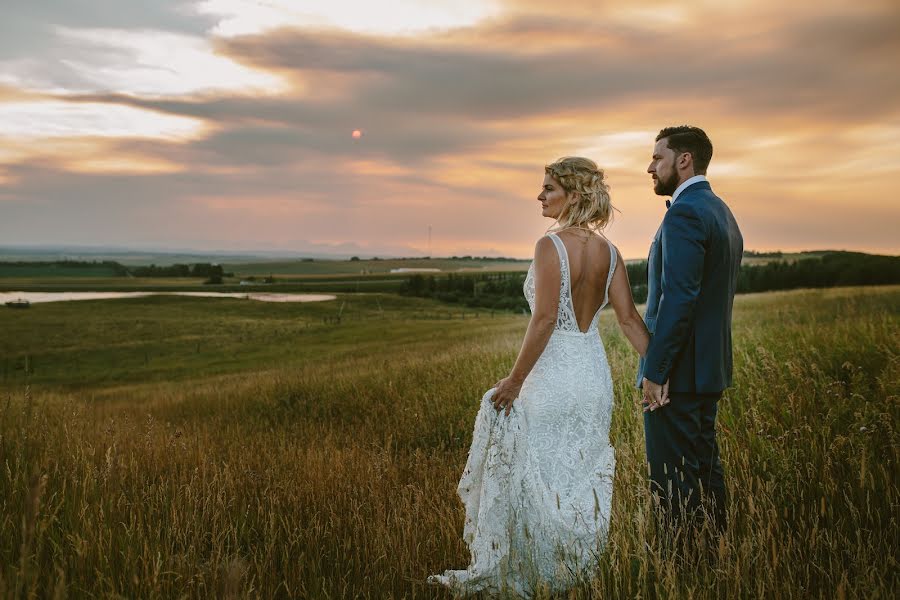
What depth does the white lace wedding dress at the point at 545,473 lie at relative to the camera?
3789 millimetres

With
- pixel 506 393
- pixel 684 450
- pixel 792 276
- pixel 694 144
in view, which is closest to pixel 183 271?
pixel 792 276

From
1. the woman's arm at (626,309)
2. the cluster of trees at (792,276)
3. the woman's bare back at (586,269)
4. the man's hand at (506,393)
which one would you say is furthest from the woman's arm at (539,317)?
the cluster of trees at (792,276)

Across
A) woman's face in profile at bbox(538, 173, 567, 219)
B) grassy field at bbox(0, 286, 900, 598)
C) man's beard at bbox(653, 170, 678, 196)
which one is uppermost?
man's beard at bbox(653, 170, 678, 196)

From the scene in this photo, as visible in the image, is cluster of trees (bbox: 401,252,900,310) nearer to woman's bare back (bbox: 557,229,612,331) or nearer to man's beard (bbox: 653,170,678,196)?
man's beard (bbox: 653,170,678,196)

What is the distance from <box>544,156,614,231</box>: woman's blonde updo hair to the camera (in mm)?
3775

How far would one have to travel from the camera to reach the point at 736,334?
13.7 metres

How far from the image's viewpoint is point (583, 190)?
3.78m

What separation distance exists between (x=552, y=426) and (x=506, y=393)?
39 centimetres

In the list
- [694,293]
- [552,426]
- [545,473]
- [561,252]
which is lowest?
[545,473]

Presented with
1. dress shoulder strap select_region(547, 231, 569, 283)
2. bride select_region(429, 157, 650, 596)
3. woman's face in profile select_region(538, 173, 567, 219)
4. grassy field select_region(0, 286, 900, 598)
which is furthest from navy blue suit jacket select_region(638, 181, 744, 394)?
grassy field select_region(0, 286, 900, 598)

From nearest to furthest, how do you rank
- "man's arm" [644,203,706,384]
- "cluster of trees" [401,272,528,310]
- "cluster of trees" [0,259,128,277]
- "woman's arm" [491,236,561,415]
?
"man's arm" [644,203,706,384] < "woman's arm" [491,236,561,415] < "cluster of trees" [401,272,528,310] < "cluster of trees" [0,259,128,277]

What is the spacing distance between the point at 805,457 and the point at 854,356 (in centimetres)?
415

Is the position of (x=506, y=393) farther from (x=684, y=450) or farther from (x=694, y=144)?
(x=694, y=144)

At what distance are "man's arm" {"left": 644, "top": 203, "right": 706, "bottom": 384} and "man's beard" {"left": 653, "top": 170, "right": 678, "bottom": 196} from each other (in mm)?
270
